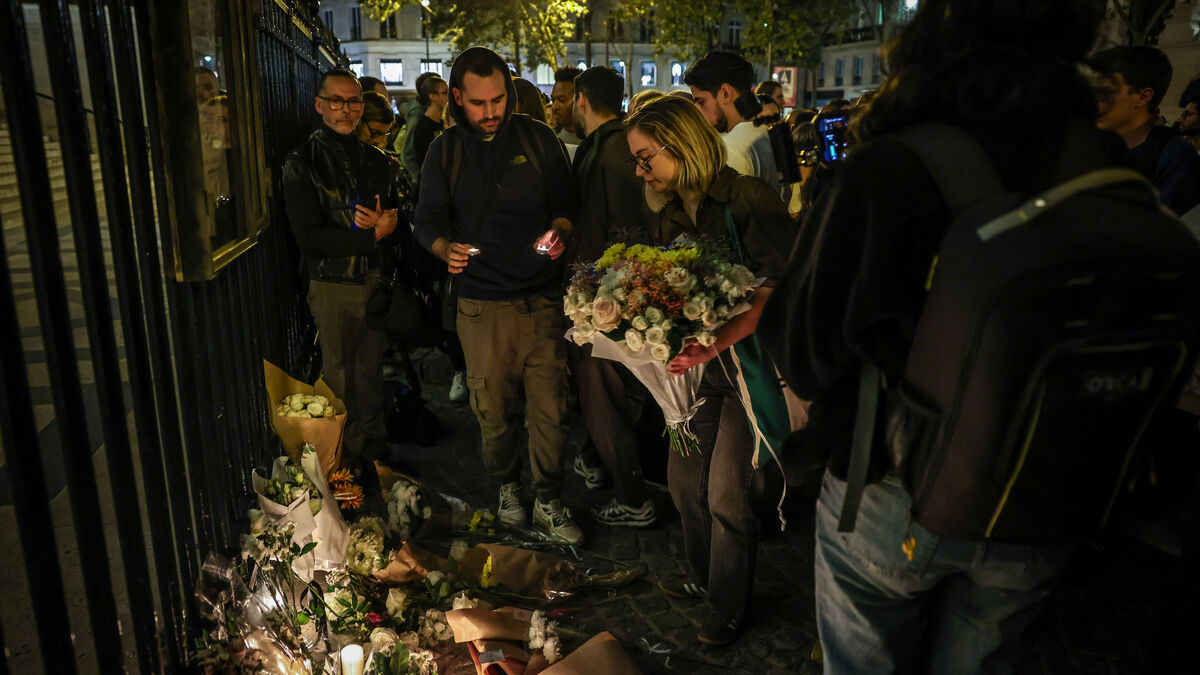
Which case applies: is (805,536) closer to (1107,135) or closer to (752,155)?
(752,155)

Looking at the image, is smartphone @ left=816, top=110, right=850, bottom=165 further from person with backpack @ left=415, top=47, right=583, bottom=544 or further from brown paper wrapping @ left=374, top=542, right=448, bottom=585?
brown paper wrapping @ left=374, top=542, right=448, bottom=585

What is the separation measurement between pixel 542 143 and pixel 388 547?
2219 millimetres

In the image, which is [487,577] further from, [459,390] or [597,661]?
[459,390]

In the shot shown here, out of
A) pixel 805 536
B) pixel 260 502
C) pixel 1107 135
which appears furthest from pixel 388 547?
pixel 1107 135

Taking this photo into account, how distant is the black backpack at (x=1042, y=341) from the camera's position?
1460 millimetres

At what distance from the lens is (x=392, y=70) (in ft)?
220

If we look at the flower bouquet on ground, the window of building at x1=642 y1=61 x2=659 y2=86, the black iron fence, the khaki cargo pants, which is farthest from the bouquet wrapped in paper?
the window of building at x1=642 y1=61 x2=659 y2=86

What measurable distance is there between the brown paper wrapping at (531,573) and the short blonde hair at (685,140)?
1877 mm

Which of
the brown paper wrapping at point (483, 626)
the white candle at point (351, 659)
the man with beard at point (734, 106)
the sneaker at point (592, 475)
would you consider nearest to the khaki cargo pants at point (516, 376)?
the sneaker at point (592, 475)

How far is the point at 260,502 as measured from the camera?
3301 mm

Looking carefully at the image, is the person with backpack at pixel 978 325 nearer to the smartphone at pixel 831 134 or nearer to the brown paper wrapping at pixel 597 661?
the brown paper wrapping at pixel 597 661

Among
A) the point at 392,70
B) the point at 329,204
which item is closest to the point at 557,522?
the point at 329,204

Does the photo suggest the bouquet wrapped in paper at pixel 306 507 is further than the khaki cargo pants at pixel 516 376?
No

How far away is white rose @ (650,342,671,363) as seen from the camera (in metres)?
3.07
